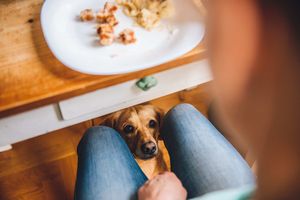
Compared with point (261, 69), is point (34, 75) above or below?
below

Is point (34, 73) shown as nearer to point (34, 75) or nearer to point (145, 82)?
point (34, 75)

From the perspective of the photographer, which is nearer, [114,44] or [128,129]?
[114,44]

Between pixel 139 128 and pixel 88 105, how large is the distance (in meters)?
0.35

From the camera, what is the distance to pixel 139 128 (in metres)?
1.11

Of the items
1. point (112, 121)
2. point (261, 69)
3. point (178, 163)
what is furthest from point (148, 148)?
point (261, 69)

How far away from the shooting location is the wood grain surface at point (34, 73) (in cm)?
71

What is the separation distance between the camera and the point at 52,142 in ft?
4.64

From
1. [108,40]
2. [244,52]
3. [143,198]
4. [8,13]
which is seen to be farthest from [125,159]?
[244,52]

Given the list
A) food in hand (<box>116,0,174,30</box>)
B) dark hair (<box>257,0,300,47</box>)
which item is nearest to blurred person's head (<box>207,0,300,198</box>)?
dark hair (<box>257,0,300,47</box>)

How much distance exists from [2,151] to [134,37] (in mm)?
828

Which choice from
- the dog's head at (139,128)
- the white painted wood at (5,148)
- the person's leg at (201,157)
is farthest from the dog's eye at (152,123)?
the white painted wood at (5,148)

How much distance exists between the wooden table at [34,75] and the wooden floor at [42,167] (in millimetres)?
552

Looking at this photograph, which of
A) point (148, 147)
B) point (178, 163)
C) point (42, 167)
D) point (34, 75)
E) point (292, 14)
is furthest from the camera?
point (42, 167)

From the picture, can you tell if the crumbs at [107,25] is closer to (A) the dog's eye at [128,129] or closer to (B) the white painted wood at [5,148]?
(A) the dog's eye at [128,129]
